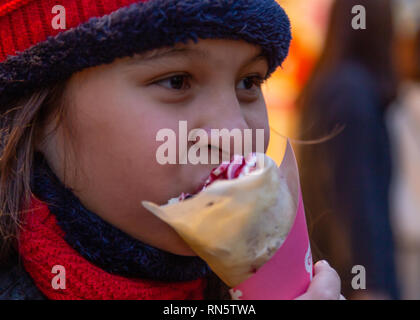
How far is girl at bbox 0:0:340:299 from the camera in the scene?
1.35 meters

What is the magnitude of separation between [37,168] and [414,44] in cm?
485

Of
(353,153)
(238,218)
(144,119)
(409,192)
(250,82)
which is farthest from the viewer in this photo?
(409,192)

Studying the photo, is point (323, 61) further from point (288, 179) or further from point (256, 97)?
point (288, 179)

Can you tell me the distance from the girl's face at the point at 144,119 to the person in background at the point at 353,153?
5.01ft

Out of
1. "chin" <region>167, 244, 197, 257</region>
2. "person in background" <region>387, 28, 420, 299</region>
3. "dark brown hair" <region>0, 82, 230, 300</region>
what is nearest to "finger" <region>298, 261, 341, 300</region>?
"chin" <region>167, 244, 197, 257</region>

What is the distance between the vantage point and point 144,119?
133cm

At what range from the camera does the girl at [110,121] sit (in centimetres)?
135

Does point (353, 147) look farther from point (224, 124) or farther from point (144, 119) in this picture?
point (144, 119)

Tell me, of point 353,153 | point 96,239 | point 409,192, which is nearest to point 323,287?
point 96,239

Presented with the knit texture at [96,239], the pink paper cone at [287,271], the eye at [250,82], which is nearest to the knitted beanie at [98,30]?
the eye at [250,82]

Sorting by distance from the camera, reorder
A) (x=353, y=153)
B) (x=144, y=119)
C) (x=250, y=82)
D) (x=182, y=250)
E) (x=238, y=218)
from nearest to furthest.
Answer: (x=238, y=218), (x=144, y=119), (x=182, y=250), (x=250, y=82), (x=353, y=153)

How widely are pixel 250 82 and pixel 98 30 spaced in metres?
0.50
